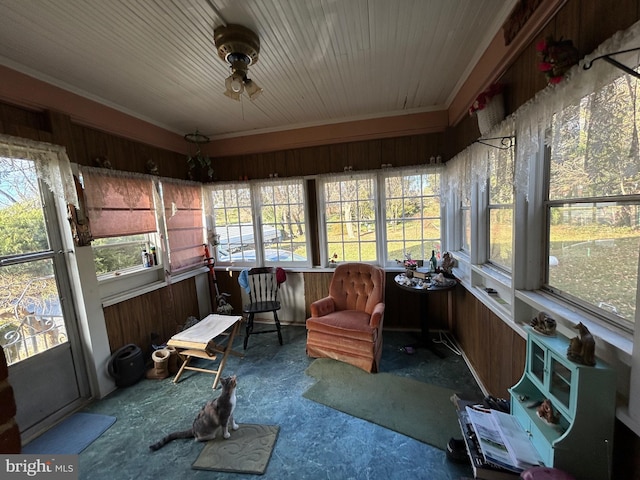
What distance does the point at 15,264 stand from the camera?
6.15ft

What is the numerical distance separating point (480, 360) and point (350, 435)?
4.25 feet

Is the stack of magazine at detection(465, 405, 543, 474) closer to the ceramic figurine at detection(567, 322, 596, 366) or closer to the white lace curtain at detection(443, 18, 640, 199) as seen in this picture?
the ceramic figurine at detection(567, 322, 596, 366)

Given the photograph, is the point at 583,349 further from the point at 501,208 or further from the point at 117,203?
the point at 117,203

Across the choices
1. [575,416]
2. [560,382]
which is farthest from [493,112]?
[575,416]

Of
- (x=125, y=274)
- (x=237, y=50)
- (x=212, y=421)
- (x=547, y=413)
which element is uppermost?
(x=237, y=50)

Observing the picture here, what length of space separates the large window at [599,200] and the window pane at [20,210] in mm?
3325

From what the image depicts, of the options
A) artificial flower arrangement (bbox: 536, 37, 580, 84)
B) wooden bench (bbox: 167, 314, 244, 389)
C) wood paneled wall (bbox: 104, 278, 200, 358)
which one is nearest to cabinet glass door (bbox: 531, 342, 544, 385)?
artificial flower arrangement (bbox: 536, 37, 580, 84)

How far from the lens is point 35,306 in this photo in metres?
1.99

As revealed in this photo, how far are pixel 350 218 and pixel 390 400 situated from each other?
2068 mm

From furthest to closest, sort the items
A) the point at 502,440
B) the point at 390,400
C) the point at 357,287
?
1. the point at 357,287
2. the point at 390,400
3. the point at 502,440

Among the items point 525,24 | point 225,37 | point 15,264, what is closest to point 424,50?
point 525,24

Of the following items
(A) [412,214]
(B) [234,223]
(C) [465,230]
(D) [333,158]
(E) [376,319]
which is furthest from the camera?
(B) [234,223]

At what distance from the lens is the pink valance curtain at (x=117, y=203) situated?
2.33 m

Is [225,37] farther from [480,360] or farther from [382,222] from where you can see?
[480,360]
